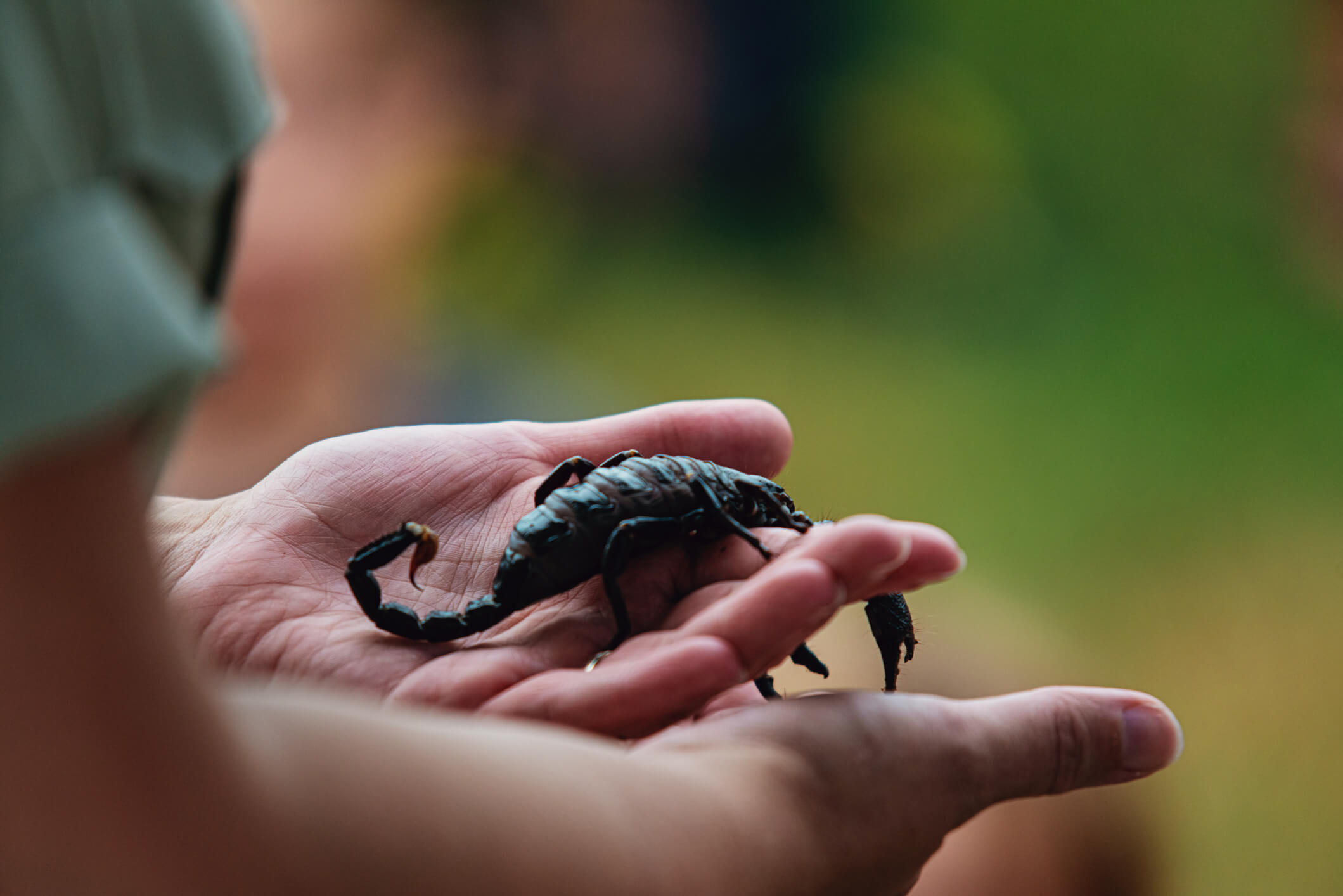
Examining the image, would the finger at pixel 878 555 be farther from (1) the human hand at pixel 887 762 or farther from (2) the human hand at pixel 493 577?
(1) the human hand at pixel 887 762

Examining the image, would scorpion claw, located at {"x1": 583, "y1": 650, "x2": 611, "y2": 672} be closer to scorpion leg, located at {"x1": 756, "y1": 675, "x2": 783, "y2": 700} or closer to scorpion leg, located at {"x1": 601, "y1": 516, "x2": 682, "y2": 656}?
scorpion leg, located at {"x1": 601, "y1": 516, "x2": 682, "y2": 656}

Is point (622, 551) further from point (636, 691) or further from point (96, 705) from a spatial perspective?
point (96, 705)

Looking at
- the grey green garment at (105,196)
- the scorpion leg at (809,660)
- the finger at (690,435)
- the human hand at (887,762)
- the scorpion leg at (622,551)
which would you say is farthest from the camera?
the finger at (690,435)

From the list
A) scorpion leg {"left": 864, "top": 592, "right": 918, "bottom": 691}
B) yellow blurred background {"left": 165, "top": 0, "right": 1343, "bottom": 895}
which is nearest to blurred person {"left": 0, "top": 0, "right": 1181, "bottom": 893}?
scorpion leg {"left": 864, "top": 592, "right": 918, "bottom": 691}

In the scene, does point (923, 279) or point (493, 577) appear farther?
point (923, 279)

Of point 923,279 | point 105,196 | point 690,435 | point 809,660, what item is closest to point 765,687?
point 809,660

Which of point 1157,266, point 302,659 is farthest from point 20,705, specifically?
point 1157,266

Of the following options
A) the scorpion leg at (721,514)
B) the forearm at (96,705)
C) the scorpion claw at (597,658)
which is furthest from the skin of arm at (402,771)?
the scorpion leg at (721,514)
